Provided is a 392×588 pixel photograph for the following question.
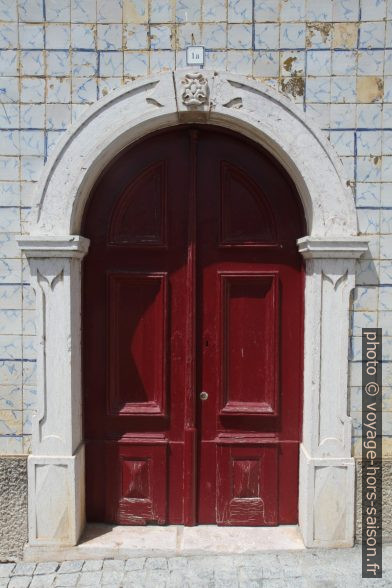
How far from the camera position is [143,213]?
3.93m

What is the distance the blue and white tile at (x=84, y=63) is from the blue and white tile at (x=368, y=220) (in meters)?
2.08

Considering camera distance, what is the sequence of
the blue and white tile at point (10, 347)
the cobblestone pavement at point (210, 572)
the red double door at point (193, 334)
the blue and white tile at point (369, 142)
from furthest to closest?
the red double door at point (193, 334), the blue and white tile at point (10, 347), the blue and white tile at point (369, 142), the cobblestone pavement at point (210, 572)

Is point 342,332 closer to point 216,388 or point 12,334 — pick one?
point 216,388

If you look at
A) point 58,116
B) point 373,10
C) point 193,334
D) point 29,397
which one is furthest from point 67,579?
point 373,10

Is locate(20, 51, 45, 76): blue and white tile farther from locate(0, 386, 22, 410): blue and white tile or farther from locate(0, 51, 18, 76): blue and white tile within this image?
locate(0, 386, 22, 410): blue and white tile

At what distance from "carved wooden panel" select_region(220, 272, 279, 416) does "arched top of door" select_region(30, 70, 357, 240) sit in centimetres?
61

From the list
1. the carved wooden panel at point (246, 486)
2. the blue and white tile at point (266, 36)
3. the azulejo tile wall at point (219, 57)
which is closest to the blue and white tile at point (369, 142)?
the azulejo tile wall at point (219, 57)

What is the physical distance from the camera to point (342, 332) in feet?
12.2

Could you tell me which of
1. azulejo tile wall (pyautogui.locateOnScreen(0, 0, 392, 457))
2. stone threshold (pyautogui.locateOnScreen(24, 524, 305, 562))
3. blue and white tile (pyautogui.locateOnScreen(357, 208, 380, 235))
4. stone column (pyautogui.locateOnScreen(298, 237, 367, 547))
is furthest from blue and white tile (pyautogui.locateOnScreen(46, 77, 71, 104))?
stone threshold (pyautogui.locateOnScreen(24, 524, 305, 562))

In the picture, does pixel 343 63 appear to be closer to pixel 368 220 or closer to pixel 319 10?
pixel 319 10

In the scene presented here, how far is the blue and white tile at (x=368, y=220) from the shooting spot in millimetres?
3697

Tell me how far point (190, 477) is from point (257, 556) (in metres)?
0.71

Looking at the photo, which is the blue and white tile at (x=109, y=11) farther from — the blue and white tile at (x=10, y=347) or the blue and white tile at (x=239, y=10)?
the blue and white tile at (x=10, y=347)

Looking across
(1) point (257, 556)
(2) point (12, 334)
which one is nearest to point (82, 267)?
(2) point (12, 334)
